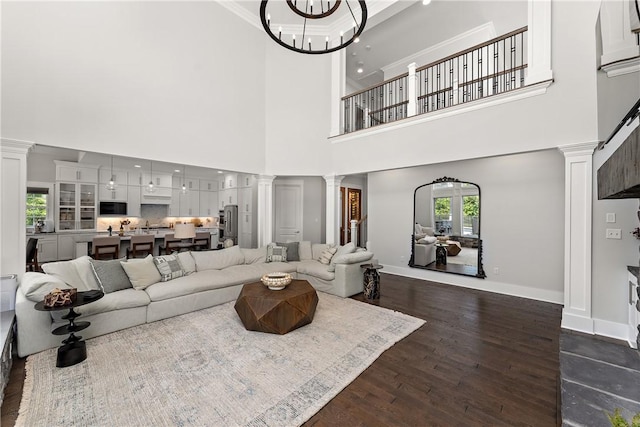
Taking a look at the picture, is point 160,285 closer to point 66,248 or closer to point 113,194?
point 66,248

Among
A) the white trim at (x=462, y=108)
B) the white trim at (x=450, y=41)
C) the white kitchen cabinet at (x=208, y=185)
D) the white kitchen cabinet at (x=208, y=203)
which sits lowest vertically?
the white kitchen cabinet at (x=208, y=203)

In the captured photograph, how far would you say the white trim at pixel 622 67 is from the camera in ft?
6.42

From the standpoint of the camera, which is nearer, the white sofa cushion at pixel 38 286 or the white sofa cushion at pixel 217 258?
the white sofa cushion at pixel 38 286

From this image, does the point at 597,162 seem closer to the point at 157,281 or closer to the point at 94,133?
the point at 157,281

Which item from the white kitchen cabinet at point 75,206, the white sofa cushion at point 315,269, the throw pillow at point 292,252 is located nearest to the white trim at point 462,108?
the throw pillow at point 292,252

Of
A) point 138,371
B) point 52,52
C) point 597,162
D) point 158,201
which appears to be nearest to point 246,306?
point 138,371

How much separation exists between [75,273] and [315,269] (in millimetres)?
3479

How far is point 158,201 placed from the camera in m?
8.34

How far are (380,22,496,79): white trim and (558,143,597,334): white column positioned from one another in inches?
176

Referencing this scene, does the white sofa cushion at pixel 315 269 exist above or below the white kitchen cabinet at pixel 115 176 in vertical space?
below

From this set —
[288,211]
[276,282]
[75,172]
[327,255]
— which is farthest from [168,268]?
[75,172]

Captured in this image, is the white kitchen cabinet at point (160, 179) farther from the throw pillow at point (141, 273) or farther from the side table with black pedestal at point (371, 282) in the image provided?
the side table with black pedestal at point (371, 282)

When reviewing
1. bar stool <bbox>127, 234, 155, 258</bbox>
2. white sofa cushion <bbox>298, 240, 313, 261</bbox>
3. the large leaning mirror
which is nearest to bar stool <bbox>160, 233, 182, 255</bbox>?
bar stool <bbox>127, 234, 155, 258</bbox>

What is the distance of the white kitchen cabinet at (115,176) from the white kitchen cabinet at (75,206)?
0.99 feet
